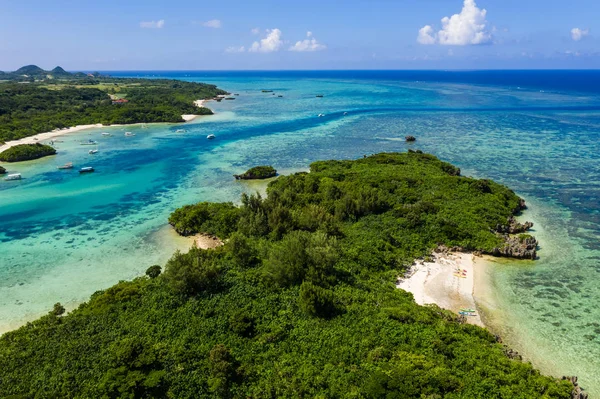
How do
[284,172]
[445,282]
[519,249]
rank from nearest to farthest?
1. [445,282]
2. [519,249]
3. [284,172]

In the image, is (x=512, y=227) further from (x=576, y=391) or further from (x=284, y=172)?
(x=284, y=172)

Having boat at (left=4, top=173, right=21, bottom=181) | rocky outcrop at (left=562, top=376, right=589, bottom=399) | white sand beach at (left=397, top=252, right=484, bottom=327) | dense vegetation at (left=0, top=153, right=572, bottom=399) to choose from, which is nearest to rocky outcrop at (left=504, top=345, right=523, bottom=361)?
dense vegetation at (left=0, top=153, right=572, bottom=399)

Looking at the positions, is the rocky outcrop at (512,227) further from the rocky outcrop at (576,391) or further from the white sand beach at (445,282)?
the rocky outcrop at (576,391)

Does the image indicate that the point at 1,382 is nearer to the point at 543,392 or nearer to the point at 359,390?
the point at 359,390

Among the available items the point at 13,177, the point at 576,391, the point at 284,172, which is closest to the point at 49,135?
the point at 13,177

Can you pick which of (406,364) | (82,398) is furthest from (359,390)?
(82,398)

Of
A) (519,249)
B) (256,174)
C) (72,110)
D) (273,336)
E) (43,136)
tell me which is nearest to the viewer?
(273,336)

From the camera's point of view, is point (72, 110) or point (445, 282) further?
point (72, 110)
